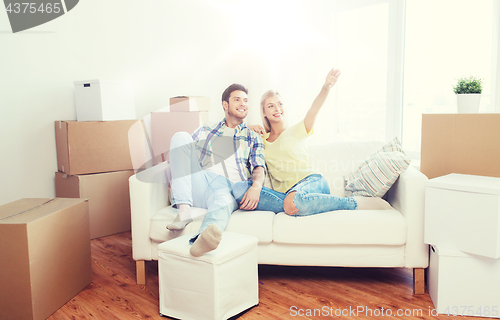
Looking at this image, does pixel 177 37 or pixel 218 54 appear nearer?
pixel 177 37

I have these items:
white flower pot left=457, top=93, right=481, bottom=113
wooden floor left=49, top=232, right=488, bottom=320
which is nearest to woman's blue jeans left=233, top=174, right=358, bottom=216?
wooden floor left=49, top=232, right=488, bottom=320

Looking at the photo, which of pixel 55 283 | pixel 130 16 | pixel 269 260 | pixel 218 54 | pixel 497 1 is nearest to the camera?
pixel 55 283

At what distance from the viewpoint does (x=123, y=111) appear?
106 inches

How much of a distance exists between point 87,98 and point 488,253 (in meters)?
2.44

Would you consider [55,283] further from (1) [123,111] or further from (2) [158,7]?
(2) [158,7]

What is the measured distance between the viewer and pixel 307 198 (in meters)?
1.78

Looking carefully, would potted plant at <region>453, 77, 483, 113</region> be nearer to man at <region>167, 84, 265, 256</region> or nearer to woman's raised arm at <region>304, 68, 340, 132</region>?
woman's raised arm at <region>304, 68, 340, 132</region>

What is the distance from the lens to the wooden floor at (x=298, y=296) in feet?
5.18

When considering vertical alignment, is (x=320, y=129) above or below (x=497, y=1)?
below

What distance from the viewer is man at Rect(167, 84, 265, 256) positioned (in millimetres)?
1829

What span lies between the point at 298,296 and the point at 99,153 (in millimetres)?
1639

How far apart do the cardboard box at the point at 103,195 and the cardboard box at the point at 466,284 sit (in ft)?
6.64

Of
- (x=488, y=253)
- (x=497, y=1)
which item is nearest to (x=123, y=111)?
(x=488, y=253)

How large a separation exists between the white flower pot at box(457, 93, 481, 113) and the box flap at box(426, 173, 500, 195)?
0.43 meters
